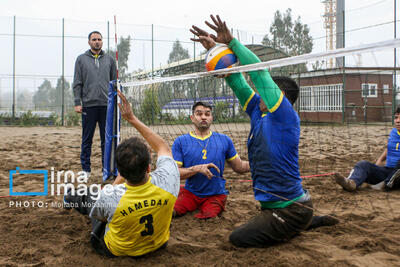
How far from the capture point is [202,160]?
3537 mm

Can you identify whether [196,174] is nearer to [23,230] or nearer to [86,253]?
[86,253]

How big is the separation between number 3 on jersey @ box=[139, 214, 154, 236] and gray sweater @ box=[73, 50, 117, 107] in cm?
305

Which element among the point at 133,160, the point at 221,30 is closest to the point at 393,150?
the point at 221,30

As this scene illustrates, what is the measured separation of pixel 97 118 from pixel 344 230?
3667mm

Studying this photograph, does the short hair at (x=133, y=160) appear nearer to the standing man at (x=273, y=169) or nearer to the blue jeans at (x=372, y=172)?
the standing man at (x=273, y=169)

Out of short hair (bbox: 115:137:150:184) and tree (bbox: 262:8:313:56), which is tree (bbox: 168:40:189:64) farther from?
short hair (bbox: 115:137:150:184)

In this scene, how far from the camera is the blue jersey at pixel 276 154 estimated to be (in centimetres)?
249

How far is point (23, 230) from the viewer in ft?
9.59

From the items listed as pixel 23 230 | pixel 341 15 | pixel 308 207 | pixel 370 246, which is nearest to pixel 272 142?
pixel 308 207

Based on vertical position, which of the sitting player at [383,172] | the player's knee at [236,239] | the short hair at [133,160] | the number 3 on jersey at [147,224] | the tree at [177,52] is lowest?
the player's knee at [236,239]

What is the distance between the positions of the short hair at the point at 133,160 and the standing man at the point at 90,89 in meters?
2.98

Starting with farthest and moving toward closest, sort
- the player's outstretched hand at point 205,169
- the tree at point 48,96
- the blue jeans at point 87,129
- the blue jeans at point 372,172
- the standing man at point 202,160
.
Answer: the tree at point 48,96 → the blue jeans at point 87,129 → the blue jeans at point 372,172 → the standing man at point 202,160 → the player's outstretched hand at point 205,169

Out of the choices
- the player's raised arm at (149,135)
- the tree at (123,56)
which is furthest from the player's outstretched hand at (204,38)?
the tree at (123,56)

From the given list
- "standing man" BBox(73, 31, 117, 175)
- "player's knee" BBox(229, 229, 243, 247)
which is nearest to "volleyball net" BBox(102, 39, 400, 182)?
"standing man" BBox(73, 31, 117, 175)
